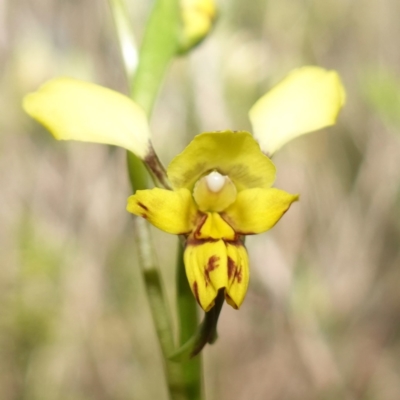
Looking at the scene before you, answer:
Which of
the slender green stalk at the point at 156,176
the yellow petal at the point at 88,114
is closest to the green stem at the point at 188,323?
the slender green stalk at the point at 156,176

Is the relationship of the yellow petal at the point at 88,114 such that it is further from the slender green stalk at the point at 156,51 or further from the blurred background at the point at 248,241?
the blurred background at the point at 248,241

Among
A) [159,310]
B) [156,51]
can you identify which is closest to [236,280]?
[159,310]

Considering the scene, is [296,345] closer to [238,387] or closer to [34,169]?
[238,387]

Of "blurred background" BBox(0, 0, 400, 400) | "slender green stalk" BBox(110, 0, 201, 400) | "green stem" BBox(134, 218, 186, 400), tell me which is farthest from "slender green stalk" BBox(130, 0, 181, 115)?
"blurred background" BBox(0, 0, 400, 400)

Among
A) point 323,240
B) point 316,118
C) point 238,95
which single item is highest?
point 238,95

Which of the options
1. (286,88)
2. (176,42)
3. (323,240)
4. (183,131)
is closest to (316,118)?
(286,88)

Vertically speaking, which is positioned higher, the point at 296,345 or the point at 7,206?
the point at 7,206

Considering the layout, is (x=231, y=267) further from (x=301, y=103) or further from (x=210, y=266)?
(x=301, y=103)

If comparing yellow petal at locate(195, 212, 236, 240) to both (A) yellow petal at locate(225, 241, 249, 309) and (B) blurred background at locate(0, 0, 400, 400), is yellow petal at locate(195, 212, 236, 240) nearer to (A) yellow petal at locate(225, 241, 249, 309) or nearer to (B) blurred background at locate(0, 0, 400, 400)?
(A) yellow petal at locate(225, 241, 249, 309)
